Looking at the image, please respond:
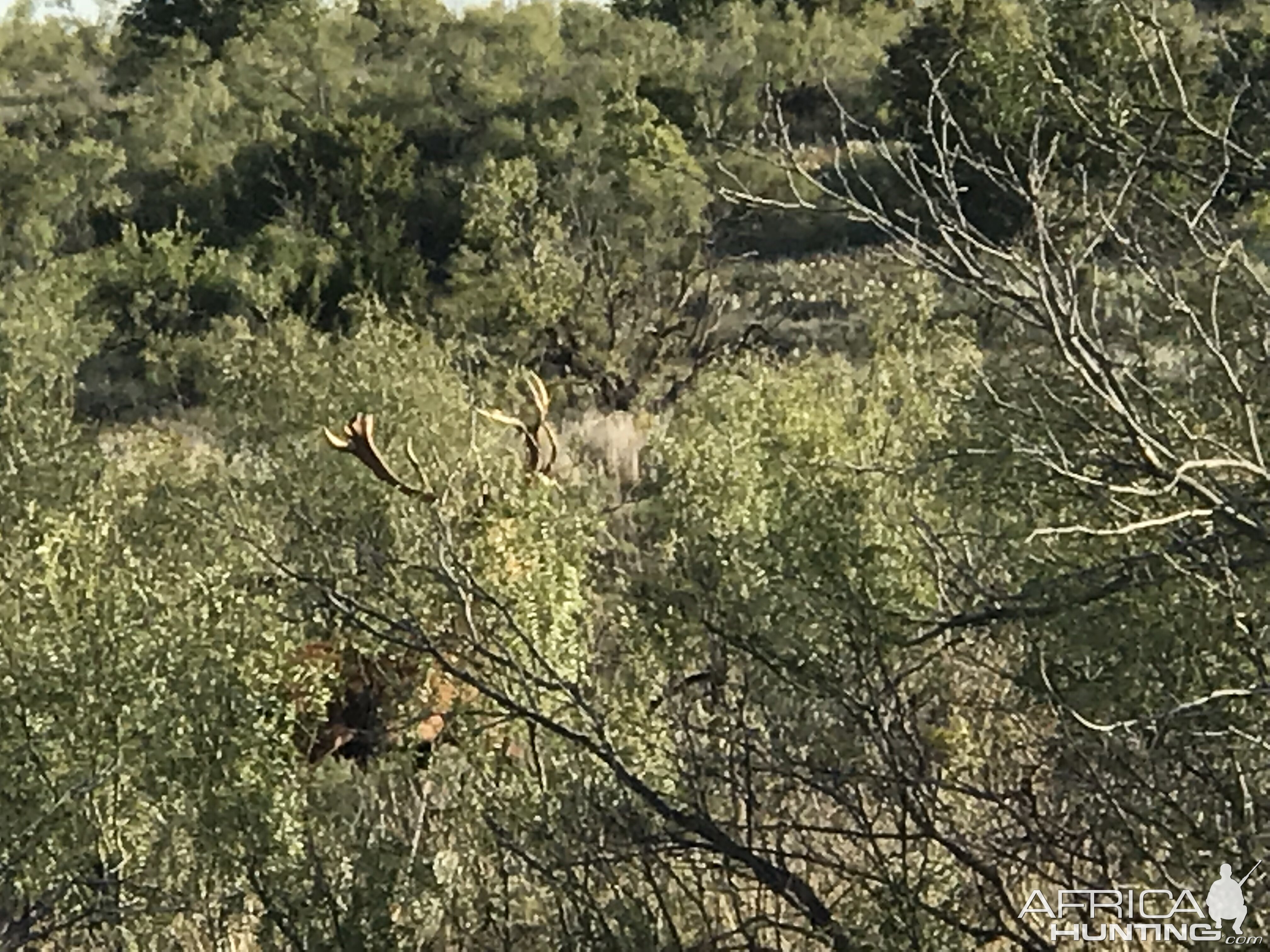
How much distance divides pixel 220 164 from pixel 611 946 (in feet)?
84.4

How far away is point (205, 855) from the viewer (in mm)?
6094

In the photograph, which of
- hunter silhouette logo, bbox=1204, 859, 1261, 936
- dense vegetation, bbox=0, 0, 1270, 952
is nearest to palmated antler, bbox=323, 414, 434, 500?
dense vegetation, bbox=0, 0, 1270, 952

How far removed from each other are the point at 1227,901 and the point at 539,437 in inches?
277

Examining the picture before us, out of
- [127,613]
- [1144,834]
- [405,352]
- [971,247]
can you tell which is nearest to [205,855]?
[127,613]

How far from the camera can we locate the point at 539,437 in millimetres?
10289

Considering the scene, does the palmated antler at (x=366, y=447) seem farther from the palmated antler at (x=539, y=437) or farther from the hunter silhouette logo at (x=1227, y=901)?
the hunter silhouette logo at (x=1227, y=901)

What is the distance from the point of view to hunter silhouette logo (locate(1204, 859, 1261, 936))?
358 centimetres

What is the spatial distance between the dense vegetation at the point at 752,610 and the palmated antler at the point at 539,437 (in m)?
0.10

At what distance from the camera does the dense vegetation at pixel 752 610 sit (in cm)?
382

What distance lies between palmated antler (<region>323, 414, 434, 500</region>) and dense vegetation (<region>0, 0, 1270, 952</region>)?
12 cm
